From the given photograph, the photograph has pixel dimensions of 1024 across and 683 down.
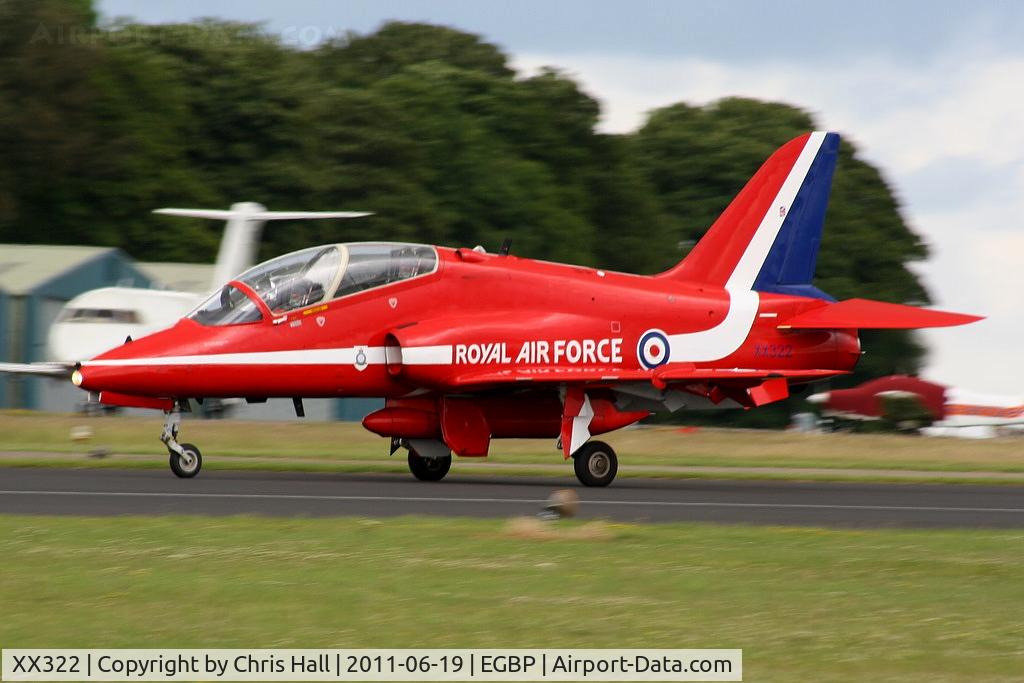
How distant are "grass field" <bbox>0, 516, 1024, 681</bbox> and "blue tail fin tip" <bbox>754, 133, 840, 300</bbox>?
870 centimetres

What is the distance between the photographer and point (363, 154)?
2486 inches

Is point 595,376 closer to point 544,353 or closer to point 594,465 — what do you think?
point 544,353

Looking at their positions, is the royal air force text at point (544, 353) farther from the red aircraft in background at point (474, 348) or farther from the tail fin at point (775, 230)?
the tail fin at point (775, 230)

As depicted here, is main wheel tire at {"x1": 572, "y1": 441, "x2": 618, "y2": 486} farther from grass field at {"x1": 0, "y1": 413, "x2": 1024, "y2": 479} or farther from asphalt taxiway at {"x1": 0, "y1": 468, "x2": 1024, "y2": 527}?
grass field at {"x1": 0, "y1": 413, "x2": 1024, "y2": 479}

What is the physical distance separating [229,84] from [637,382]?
4818cm

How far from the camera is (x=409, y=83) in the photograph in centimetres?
6838

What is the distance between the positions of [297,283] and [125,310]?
17132mm

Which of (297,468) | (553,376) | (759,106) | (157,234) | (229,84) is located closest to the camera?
(553,376)

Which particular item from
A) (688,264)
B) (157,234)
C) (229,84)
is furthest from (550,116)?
(688,264)

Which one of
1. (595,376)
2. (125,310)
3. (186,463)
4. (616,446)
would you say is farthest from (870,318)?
(125,310)

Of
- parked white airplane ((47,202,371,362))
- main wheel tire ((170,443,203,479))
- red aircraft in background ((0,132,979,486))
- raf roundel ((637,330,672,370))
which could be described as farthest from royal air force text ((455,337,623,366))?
parked white airplane ((47,202,371,362))

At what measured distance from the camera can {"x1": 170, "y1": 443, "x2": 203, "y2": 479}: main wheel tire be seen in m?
19.1

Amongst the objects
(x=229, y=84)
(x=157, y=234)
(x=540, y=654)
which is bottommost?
(x=540, y=654)

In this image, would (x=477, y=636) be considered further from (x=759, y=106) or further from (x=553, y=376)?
(x=759, y=106)
